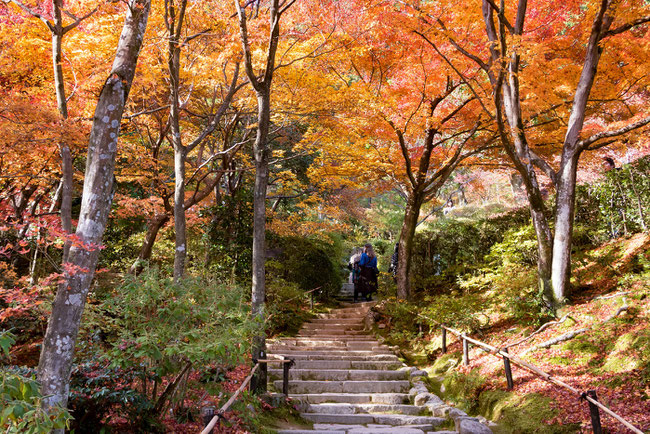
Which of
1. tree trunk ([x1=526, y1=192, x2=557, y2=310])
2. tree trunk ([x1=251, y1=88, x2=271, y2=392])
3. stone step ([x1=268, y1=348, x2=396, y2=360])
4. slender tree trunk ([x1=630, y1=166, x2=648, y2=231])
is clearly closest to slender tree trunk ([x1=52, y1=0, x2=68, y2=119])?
tree trunk ([x1=251, y1=88, x2=271, y2=392])

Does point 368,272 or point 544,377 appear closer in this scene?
point 544,377

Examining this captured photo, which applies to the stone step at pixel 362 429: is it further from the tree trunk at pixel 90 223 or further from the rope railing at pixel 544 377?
the tree trunk at pixel 90 223

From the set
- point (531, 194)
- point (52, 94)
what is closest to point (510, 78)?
point (531, 194)

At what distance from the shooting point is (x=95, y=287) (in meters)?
10.1

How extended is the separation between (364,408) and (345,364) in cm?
167

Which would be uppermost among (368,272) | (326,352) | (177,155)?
(177,155)

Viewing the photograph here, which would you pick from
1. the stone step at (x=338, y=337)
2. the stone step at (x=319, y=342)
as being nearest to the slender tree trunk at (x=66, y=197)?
the stone step at (x=319, y=342)

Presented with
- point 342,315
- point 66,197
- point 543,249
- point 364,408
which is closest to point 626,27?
point 543,249

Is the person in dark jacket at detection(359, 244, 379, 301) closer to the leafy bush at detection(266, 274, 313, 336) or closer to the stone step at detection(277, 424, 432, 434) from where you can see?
the leafy bush at detection(266, 274, 313, 336)

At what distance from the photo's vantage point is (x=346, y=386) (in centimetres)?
738

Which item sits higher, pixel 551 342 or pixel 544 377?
pixel 551 342

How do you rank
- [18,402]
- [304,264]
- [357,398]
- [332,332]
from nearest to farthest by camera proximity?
[18,402], [357,398], [332,332], [304,264]

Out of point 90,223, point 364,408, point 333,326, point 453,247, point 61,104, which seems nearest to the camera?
point 90,223

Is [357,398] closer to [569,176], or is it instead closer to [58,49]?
[569,176]
